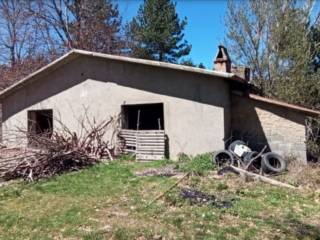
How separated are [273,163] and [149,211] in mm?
5533

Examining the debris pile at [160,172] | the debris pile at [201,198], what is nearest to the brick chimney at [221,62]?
the debris pile at [160,172]

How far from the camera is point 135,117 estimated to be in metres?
15.8

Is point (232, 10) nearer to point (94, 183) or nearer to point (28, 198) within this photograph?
point (94, 183)

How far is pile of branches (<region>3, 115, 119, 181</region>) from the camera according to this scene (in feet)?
36.8

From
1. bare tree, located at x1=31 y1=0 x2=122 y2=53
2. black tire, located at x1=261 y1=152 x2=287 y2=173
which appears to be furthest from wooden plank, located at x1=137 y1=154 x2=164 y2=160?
bare tree, located at x1=31 y1=0 x2=122 y2=53

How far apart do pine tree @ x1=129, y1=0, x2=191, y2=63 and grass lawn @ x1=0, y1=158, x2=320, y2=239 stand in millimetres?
21680

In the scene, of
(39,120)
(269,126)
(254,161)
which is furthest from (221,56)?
(39,120)

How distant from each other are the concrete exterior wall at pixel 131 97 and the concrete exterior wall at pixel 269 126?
746 mm

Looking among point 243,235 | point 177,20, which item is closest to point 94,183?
point 243,235

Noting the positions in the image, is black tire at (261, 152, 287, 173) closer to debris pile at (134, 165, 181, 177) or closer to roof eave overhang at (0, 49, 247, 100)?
debris pile at (134, 165, 181, 177)

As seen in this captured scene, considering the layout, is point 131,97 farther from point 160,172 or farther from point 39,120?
point 39,120

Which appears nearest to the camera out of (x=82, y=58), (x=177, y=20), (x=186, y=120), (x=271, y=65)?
(x=186, y=120)

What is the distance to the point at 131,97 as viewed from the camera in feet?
45.4

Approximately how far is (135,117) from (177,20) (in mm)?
17787
